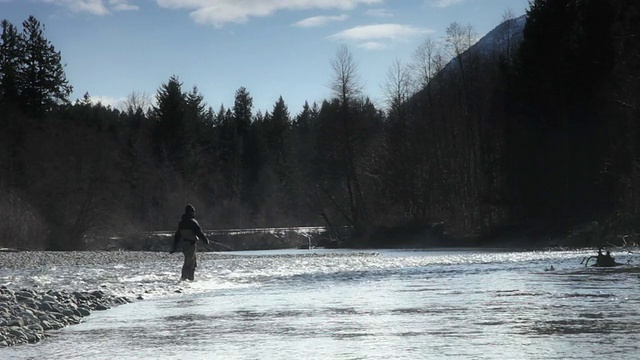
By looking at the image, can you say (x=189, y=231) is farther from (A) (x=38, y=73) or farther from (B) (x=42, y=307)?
(A) (x=38, y=73)

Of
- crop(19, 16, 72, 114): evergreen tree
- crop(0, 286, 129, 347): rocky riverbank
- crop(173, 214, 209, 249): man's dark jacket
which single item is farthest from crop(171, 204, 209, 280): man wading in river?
crop(19, 16, 72, 114): evergreen tree

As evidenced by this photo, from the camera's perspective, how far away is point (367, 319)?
1401cm

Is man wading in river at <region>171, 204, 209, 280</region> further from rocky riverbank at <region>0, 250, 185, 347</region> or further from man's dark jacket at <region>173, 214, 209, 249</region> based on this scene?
rocky riverbank at <region>0, 250, 185, 347</region>

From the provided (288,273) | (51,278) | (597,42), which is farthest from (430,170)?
(51,278)

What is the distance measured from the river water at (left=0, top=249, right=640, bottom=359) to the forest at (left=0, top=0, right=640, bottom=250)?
2249 cm

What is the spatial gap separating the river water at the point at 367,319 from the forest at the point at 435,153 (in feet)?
73.8

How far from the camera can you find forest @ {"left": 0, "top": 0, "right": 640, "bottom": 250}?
49375 mm

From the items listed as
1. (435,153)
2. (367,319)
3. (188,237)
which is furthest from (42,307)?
(435,153)

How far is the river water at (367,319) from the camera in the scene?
1065 cm

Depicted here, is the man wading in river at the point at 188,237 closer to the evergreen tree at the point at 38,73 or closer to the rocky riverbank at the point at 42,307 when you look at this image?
the rocky riverbank at the point at 42,307

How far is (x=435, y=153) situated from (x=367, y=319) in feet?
178

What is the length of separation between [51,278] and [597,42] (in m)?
34.4

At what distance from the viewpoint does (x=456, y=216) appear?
64.4 m

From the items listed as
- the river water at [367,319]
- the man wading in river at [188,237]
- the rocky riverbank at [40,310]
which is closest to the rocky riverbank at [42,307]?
the rocky riverbank at [40,310]
